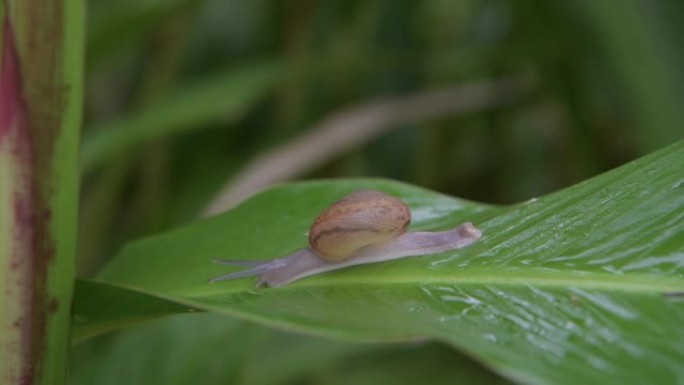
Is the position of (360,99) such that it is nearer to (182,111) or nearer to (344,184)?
(182,111)

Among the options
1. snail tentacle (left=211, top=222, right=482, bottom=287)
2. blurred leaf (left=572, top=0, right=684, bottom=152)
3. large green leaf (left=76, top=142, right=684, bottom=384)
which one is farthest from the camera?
blurred leaf (left=572, top=0, right=684, bottom=152)

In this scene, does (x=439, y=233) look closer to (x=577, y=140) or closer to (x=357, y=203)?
(x=357, y=203)

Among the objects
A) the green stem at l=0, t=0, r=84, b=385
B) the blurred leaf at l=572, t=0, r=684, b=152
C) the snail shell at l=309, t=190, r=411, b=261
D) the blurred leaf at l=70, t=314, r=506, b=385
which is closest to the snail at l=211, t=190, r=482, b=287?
the snail shell at l=309, t=190, r=411, b=261

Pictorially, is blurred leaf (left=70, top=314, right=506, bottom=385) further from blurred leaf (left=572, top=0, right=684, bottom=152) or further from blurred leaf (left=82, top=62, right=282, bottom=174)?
blurred leaf (left=572, top=0, right=684, bottom=152)

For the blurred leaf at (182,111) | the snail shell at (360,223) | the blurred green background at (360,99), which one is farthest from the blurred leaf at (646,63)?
the snail shell at (360,223)

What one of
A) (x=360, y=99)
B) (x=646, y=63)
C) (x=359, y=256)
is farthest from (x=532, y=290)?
(x=360, y=99)

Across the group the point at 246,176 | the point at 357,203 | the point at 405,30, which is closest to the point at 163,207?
the point at 246,176
